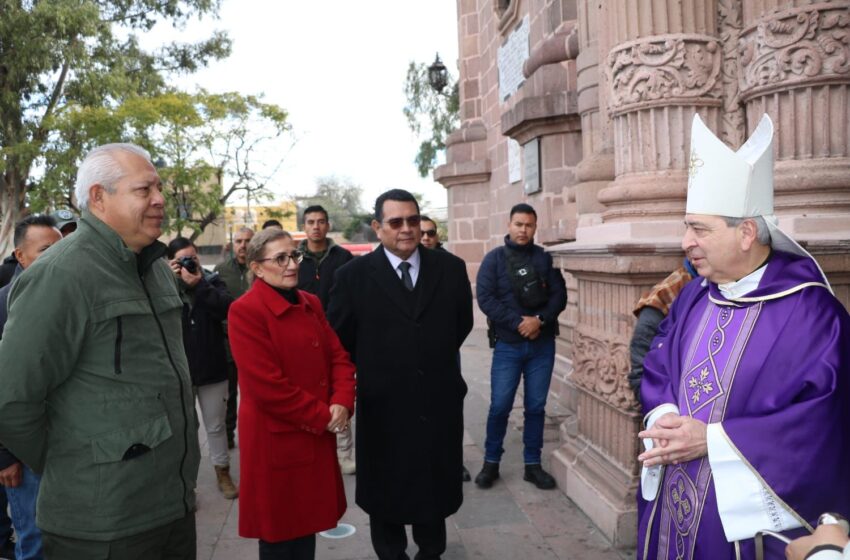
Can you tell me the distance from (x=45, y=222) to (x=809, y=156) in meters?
3.87

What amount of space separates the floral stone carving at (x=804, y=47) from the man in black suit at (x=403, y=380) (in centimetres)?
183

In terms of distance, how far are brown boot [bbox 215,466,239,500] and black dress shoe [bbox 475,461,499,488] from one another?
1.66 m

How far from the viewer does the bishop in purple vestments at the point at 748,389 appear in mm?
1955

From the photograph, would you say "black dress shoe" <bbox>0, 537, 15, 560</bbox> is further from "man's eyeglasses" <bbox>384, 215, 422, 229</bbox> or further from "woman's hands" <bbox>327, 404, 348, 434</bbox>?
"man's eyeglasses" <bbox>384, 215, 422, 229</bbox>

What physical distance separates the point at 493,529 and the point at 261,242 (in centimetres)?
218

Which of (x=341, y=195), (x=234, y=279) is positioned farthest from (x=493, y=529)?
(x=341, y=195)

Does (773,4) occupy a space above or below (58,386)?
above

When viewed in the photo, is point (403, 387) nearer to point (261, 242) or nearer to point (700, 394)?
point (261, 242)

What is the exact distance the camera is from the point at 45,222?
363 cm

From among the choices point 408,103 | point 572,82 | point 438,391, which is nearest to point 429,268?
point 438,391

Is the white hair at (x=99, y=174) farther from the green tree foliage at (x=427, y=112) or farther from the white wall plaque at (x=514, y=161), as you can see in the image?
the green tree foliage at (x=427, y=112)

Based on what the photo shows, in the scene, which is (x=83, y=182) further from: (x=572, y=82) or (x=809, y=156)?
(x=572, y=82)

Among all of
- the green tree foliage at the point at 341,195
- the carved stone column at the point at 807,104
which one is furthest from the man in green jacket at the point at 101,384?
the green tree foliage at the point at 341,195

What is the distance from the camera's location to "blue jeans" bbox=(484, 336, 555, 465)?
185 inches
